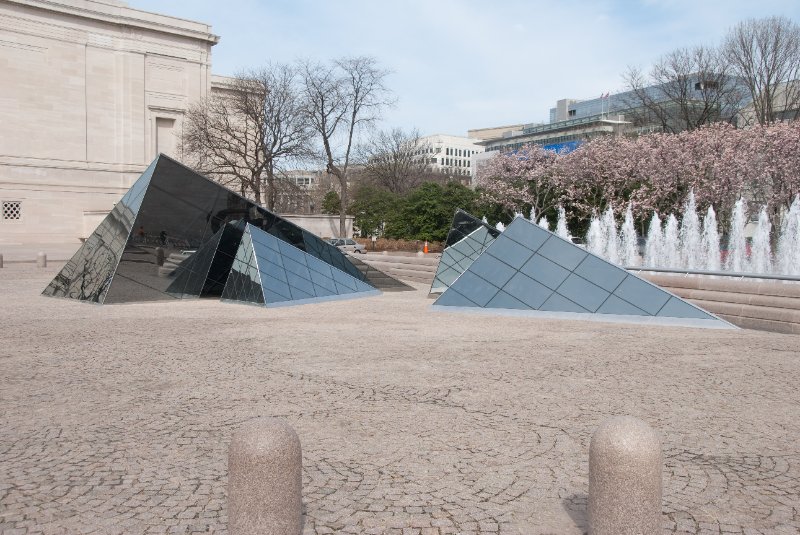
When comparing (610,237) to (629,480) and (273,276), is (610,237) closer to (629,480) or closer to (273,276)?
(273,276)

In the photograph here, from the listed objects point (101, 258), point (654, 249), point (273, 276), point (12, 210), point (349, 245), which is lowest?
point (273, 276)

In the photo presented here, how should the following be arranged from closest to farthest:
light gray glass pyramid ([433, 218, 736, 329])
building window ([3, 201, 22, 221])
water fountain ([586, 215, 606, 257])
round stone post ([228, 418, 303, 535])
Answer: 1. round stone post ([228, 418, 303, 535])
2. light gray glass pyramid ([433, 218, 736, 329])
3. water fountain ([586, 215, 606, 257])
4. building window ([3, 201, 22, 221])

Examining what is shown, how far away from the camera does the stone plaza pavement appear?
4730 mm

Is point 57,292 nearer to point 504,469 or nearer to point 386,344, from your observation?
point 386,344

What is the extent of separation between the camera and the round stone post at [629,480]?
3.84 metres

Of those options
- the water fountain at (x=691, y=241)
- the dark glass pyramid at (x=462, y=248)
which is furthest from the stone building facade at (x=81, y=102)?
the water fountain at (x=691, y=241)

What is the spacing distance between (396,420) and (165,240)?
1320 centimetres

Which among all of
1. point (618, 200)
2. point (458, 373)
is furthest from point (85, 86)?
point (458, 373)

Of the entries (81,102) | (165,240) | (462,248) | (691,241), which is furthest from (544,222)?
(81,102)

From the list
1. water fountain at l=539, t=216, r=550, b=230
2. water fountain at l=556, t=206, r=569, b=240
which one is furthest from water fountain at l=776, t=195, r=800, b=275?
water fountain at l=539, t=216, r=550, b=230

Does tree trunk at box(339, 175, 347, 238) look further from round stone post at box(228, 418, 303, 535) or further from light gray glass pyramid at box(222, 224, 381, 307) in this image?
round stone post at box(228, 418, 303, 535)

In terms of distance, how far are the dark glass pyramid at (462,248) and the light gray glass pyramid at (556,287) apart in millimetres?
5165

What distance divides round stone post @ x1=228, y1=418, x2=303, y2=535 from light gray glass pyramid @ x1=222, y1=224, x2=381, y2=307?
14.2 meters

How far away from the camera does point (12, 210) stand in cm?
4912
